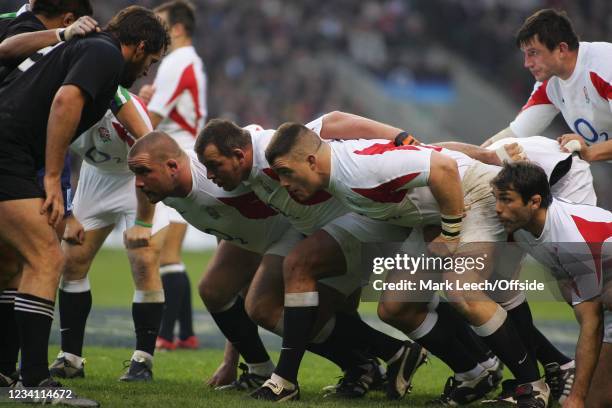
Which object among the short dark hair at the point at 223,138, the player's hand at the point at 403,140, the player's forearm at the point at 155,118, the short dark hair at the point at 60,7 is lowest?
the short dark hair at the point at 223,138

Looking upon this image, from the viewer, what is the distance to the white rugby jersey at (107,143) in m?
7.28

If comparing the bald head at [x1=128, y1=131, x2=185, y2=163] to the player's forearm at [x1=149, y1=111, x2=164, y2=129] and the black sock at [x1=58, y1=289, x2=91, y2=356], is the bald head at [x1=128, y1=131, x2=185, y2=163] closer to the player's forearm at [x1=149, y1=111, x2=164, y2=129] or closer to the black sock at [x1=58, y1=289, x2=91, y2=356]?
the black sock at [x1=58, y1=289, x2=91, y2=356]

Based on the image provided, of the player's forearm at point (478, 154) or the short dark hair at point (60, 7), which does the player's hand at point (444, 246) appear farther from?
the short dark hair at point (60, 7)

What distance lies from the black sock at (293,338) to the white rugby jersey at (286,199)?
0.59 m

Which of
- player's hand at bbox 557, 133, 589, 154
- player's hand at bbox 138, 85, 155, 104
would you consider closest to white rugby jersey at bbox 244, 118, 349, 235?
player's hand at bbox 557, 133, 589, 154

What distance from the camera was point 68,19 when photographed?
638 cm

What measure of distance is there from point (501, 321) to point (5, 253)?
2976 mm

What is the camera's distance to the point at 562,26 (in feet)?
23.8

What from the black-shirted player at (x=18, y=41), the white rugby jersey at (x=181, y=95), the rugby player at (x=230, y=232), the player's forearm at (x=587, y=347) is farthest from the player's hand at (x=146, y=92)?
the player's forearm at (x=587, y=347)

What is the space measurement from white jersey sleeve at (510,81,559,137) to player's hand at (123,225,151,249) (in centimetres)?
289

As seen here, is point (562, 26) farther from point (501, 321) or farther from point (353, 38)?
point (353, 38)

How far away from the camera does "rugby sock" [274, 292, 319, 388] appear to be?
600 centimetres

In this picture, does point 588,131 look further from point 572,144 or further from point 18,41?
point 18,41

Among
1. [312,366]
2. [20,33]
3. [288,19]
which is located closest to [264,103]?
[288,19]
